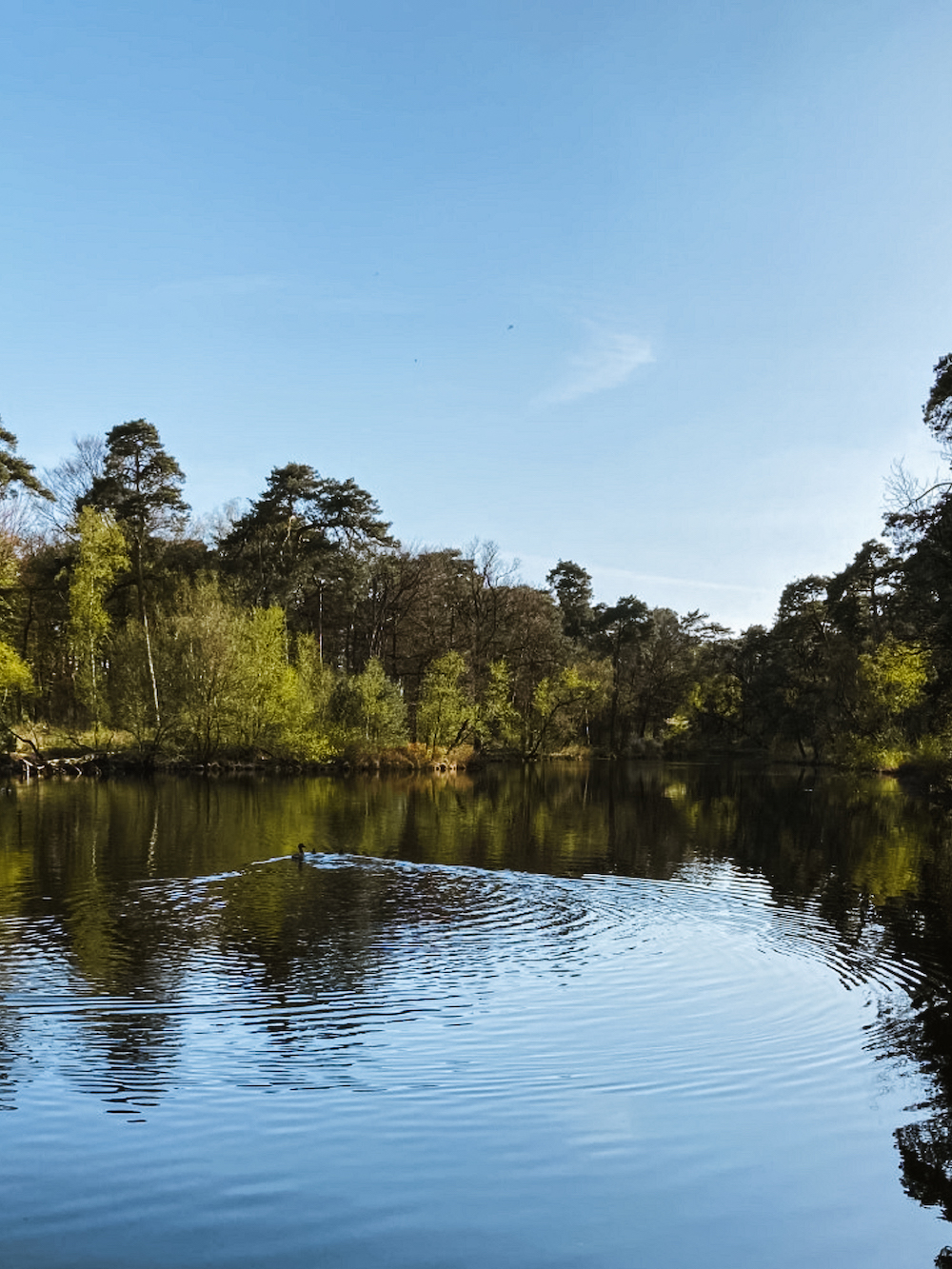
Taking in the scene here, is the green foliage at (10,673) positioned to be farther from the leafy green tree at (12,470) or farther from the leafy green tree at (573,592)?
the leafy green tree at (573,592)

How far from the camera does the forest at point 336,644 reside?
47.3 metres

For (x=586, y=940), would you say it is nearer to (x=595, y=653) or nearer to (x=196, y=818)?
(x=196, y=818)

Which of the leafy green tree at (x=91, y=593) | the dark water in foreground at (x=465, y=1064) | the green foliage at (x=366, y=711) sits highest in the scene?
the leafy green tree at (x=91, y=593)

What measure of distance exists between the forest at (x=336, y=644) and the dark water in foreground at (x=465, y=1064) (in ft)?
60.7

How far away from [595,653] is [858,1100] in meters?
84.8

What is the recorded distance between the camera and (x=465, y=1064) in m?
9.86

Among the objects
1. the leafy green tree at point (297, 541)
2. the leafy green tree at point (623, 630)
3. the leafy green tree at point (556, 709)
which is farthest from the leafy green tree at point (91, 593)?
the leafy green tree at point (623, 630)

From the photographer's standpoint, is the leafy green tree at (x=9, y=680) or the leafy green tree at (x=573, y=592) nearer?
the leafy green tree at (x=9, y=680)

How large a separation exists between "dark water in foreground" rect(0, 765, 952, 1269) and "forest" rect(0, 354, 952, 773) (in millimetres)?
18514

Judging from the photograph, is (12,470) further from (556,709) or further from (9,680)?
(556,709)

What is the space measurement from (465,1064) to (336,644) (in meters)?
61.4

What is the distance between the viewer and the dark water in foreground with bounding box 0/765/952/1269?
675cm

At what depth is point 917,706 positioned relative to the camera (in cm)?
5972

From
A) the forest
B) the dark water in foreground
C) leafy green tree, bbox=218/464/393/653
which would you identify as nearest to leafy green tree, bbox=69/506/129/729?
the forest
